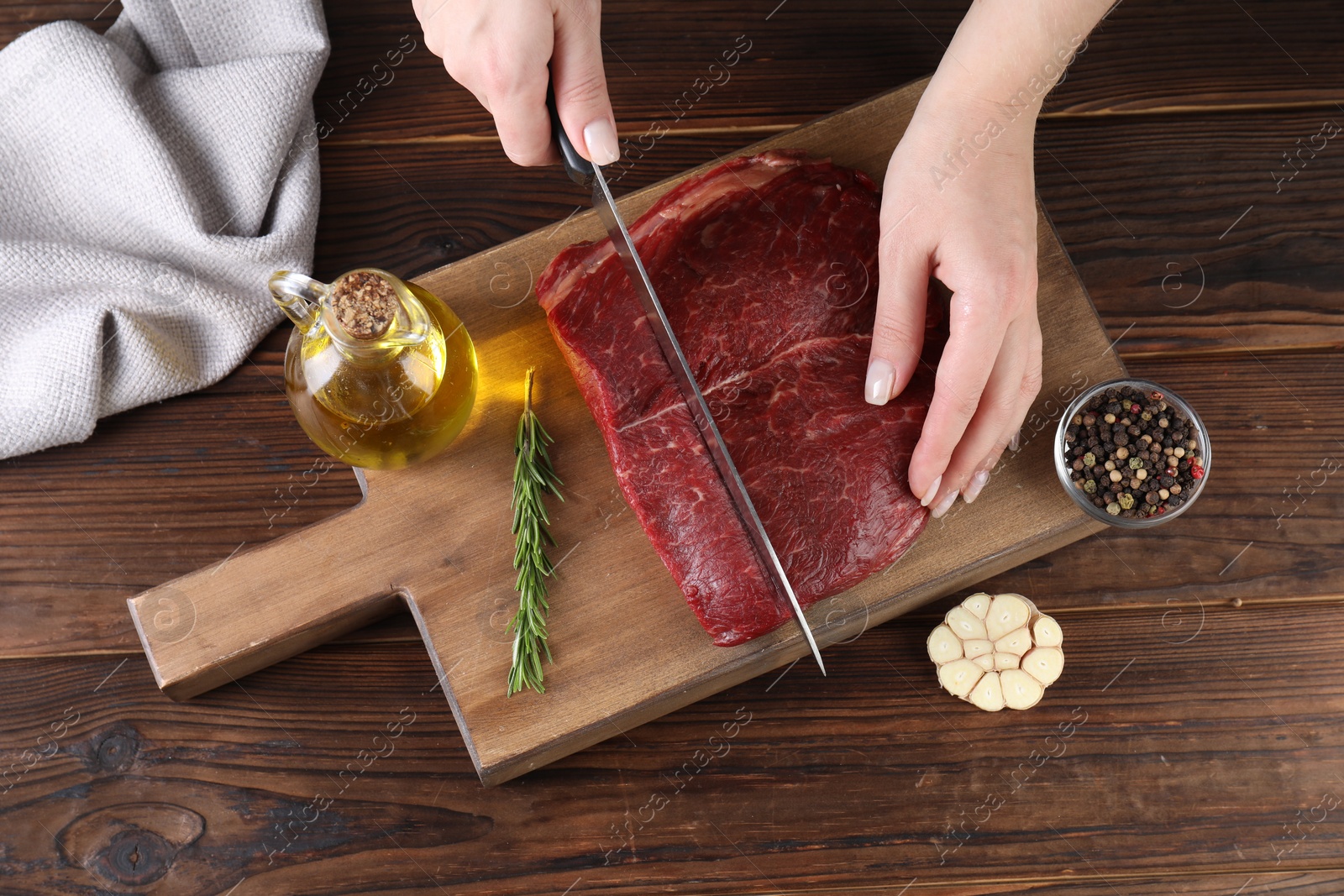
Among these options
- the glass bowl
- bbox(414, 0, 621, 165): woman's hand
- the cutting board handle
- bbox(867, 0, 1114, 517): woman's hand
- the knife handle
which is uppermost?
bbox(414, 0, 621, 165): woman's hand

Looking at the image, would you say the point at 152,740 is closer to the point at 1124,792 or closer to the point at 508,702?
the point at 508,702

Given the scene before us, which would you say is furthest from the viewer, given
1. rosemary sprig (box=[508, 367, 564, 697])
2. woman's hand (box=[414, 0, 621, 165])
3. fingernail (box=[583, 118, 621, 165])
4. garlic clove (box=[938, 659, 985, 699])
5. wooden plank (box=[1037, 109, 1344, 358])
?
wooden plank (box=[1037, 109, 1344, 358])

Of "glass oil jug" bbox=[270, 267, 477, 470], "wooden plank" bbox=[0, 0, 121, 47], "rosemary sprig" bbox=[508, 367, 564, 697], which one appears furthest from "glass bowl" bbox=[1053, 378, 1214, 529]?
"wooden plank" bbox=[0, 0, 121, 47]

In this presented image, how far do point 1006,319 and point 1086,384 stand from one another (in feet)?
1.53

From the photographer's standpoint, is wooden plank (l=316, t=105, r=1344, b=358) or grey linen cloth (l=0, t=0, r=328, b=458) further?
wooden plank (l=316, t=105, r=1344, b=358)

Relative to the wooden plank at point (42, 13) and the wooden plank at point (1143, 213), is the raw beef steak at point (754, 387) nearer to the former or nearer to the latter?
the wooden plank at point (1143, 213)

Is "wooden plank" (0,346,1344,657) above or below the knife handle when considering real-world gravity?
below

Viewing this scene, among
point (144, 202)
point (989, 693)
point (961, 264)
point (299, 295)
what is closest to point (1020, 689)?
point (989, 693)

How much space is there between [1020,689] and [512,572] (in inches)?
44.4

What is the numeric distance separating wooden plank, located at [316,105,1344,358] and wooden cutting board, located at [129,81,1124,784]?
261mm

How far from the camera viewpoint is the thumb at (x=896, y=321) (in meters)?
1.80

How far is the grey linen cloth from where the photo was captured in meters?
2.12

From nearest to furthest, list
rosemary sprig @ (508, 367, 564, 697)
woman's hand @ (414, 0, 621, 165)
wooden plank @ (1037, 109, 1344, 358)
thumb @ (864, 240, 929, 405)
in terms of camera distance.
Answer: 1. woman's hand @ (414, 0, 621, 165)
2. thumb @ (864, 240, 929, 405)
3. rosemary sprig @ (508, 367, 564, 697)
4. wooden plank @ (1037, 109, 1344, 358)

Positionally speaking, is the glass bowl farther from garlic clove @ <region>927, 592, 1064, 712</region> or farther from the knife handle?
the knife handle
